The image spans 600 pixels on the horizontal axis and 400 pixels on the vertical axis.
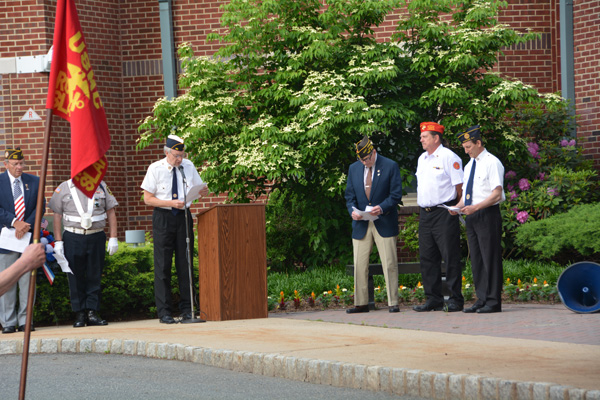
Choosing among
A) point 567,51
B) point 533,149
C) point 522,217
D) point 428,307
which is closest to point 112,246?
point 428,307

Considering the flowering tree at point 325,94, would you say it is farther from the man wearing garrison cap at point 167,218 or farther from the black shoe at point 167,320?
the black shoe at point 167,320

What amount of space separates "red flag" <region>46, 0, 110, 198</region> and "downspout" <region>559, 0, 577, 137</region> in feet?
38.1

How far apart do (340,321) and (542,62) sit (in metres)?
8.17

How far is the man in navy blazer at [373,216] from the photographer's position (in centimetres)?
1066

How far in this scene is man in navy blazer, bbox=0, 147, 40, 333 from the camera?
32.6ft

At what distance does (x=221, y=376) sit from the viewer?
7.19 metres

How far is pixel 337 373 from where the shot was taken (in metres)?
6.73

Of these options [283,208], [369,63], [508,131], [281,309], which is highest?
[369,63]

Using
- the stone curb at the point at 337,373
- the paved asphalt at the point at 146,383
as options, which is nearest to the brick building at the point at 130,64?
the stone curb at the point at 337,373

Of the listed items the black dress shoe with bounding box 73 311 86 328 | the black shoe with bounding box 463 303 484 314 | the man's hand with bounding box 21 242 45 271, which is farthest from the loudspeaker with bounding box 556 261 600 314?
the man's hand with bounding box 21 242 45 271

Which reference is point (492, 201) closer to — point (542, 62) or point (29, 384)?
point (29, 384)

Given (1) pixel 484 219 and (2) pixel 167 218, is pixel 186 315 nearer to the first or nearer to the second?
(2) pixel 167 218

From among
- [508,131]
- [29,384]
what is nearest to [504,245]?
[508,131]

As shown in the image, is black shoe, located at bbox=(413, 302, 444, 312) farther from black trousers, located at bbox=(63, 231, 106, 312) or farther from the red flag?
the red flag
